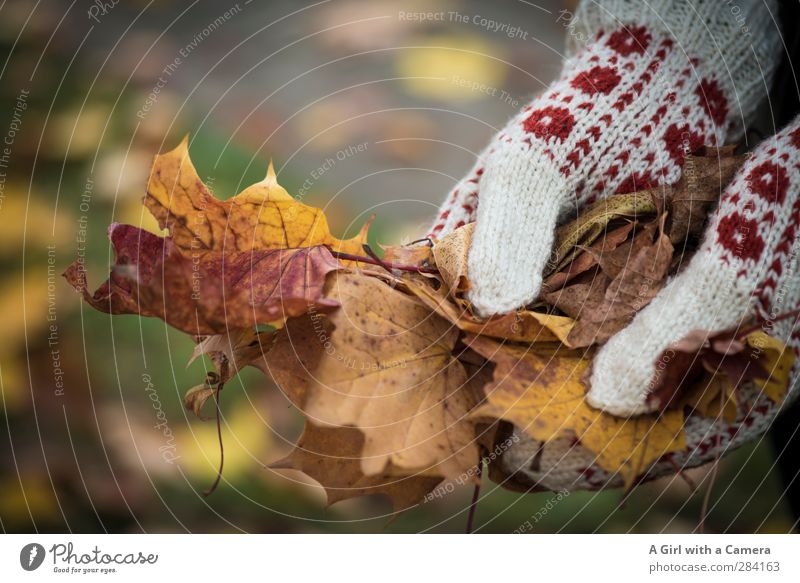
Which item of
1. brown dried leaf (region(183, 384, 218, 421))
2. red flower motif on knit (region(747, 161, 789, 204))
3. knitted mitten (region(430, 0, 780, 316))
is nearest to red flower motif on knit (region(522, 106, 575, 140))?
knitted mitten (region(430, 0, 780, 316))

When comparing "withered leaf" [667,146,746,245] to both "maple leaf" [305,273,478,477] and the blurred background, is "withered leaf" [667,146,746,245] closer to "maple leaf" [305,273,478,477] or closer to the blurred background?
"maple leaf" [305,273,478,477]

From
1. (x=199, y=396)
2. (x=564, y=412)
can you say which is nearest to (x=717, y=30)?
(x=564, y=412)

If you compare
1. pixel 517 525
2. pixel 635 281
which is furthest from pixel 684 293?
pixel 517 525

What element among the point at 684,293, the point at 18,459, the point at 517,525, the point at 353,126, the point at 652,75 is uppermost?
the point at 353,126

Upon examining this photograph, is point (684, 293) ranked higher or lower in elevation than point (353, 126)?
lower

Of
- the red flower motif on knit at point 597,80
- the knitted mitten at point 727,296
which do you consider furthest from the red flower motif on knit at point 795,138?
the red flower motif on knit at point 597,80

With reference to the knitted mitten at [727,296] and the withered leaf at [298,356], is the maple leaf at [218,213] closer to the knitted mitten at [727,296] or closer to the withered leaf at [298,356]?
the withered leaf at [298,356]

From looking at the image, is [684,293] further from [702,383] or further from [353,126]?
[353,126]
